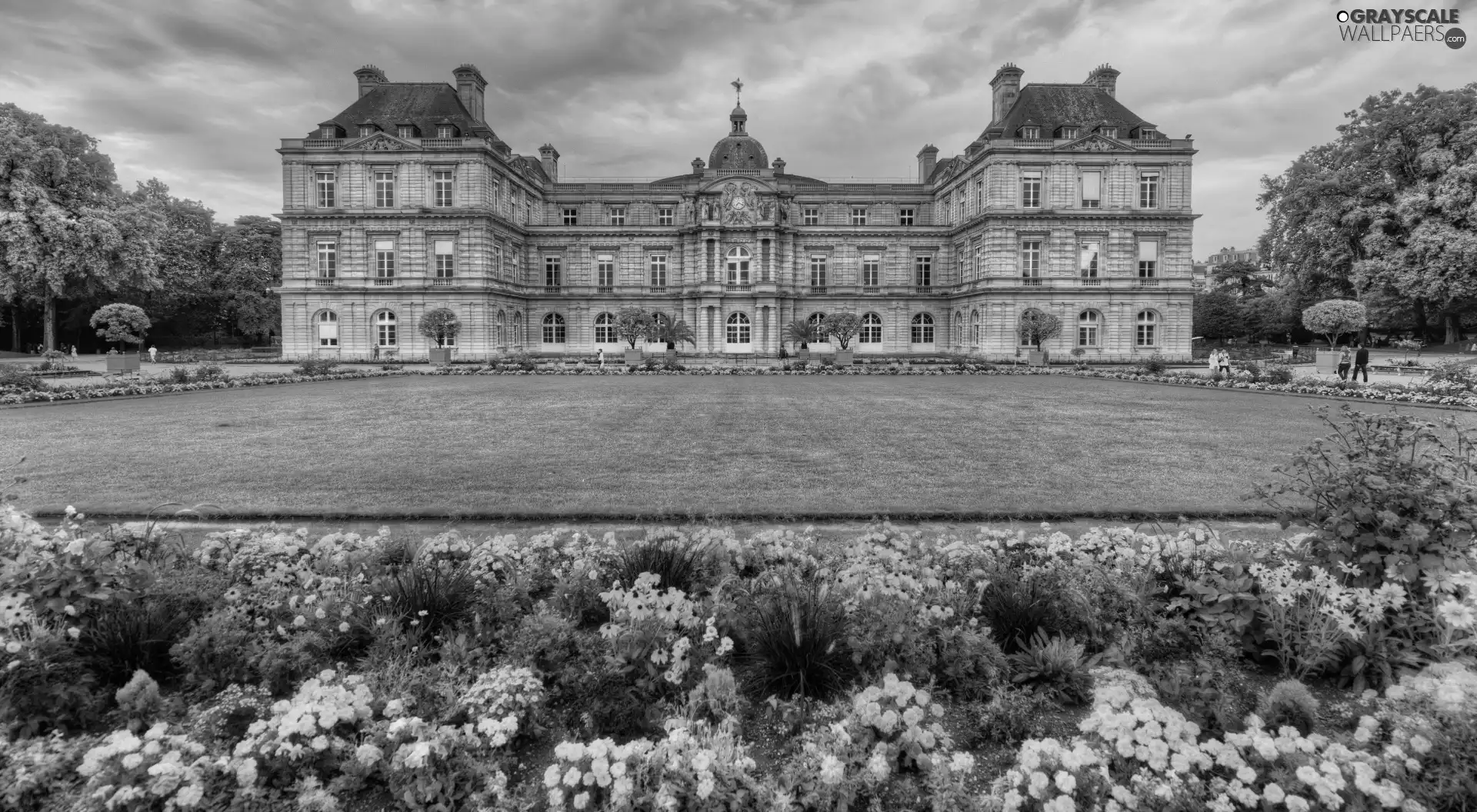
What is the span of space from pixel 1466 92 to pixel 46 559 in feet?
187

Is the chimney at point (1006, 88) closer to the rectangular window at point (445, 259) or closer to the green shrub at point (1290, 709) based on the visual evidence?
the rectangular window at point (445, 259)

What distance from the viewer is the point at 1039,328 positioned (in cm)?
4253

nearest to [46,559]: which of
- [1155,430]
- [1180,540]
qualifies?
[1180,540]

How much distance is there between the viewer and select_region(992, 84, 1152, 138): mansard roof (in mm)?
45438

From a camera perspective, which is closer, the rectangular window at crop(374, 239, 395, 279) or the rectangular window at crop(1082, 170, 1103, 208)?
the rectangular window at crop(1082, 170, 1103, 208)

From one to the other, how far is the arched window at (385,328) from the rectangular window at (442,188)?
7387mm

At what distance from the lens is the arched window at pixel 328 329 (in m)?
45.4

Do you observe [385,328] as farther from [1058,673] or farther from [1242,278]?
[1242,278]

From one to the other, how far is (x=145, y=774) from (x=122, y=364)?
35483mm

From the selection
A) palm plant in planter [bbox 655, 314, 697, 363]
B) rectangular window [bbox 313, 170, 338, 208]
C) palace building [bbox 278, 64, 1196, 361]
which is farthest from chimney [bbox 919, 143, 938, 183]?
rectangular window [bbox 313, 170, 338, 208]

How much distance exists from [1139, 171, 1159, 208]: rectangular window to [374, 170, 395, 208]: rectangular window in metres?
45.1

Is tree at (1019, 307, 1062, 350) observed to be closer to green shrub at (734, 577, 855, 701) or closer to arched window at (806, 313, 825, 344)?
arched window at (806, 313, 825, 344)

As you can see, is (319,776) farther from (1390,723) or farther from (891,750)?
(1390,723)

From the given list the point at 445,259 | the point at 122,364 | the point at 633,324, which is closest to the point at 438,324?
the point at 445,259
